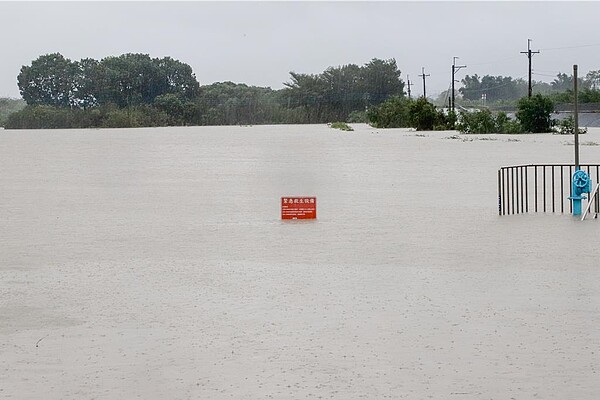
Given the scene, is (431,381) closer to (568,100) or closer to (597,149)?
(597,149)

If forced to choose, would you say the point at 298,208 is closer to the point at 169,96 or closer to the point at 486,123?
the point at 486,123

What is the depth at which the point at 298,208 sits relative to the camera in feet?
55.7

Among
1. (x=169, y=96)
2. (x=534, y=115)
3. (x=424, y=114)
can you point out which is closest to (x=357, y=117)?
(x=169, y=96)

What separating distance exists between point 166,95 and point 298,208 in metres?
144

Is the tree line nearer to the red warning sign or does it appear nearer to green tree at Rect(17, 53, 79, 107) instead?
green tree at Rect(17, 53, 79, 107)

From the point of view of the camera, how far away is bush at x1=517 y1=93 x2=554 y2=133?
68.3m

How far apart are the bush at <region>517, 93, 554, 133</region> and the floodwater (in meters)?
49.9

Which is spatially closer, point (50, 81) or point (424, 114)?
point (424, 114)

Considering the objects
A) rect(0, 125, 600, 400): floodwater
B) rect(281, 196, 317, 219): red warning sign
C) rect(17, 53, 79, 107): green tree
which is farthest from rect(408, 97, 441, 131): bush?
rect(17, 53, 79, 107): green tree

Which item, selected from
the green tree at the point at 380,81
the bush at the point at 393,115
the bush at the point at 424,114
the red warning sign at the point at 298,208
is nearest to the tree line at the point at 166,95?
the green tree at the point at 380,81

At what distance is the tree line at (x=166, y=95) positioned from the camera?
6137 inches

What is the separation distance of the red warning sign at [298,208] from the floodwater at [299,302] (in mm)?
256

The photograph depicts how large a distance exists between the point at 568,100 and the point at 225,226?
90218mm

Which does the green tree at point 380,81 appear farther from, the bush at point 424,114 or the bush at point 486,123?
the bush at point 486,123
